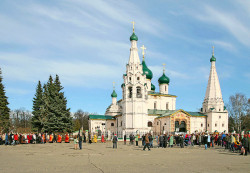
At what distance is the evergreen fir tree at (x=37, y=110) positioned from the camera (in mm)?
45291

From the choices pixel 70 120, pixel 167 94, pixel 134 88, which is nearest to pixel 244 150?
pixel 70 120

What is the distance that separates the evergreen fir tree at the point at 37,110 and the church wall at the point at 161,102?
21862 mm

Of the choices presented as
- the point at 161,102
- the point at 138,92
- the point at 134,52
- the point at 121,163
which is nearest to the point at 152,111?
the point at 161,102

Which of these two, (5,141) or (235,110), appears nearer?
(5,141)

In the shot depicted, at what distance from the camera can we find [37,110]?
48.0 meters

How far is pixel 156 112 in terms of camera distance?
55594 millimetres

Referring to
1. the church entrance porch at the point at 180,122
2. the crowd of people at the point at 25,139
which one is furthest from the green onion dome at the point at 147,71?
the crowd of people at the point at 25,139

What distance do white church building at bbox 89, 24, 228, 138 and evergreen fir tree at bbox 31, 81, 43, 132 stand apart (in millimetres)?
11647

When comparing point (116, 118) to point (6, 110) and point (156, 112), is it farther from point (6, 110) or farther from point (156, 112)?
point (6, 110)

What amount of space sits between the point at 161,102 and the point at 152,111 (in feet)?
12.3

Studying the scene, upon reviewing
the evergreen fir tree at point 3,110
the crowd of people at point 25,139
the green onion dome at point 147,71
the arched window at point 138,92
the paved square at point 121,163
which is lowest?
the crowd of people at point 25,139

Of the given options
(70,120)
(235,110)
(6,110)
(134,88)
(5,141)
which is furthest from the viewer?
(235,110)

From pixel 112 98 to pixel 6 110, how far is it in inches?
1051

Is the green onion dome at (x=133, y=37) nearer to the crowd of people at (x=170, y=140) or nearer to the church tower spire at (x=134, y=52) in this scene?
the church tower spire at (x=134, y=52)
